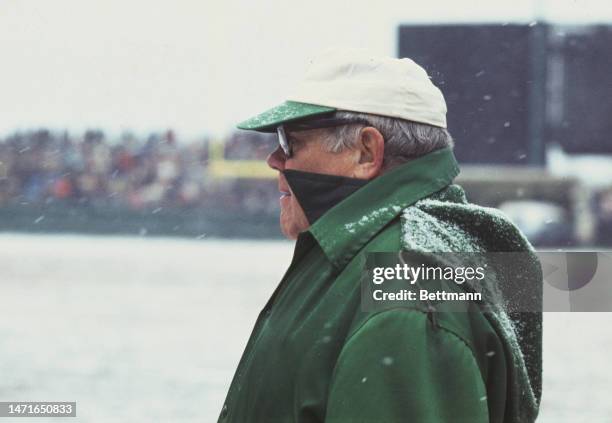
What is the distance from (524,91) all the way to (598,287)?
20280mm

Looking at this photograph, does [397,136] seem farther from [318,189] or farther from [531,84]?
[531,84]

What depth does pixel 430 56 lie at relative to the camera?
52.4 ft

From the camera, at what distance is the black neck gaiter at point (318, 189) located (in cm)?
172

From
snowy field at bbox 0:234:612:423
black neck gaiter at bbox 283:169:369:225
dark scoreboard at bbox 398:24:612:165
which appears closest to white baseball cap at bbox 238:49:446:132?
black neck gaiter at bbox 283:169:369:225

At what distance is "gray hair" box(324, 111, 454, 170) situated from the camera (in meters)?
1.68

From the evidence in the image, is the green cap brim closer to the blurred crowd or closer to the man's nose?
the man's nose

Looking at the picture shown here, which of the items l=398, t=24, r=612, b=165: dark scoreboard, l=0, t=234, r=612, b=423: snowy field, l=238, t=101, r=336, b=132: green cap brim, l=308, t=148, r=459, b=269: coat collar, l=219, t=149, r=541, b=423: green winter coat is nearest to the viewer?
l=219, t=149, r=541, b=423: green winter coat

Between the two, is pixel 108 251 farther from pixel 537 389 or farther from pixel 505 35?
pixel 537 389

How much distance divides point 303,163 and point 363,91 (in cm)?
19

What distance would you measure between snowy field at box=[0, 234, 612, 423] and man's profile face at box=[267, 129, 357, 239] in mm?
4342

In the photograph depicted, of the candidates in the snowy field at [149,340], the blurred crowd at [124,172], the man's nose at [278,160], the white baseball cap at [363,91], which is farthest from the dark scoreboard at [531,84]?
the white baseball cap at [363,91]

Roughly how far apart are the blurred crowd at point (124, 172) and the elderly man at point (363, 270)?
86.7 ft

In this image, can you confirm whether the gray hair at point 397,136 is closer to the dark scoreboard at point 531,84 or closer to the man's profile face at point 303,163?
the man's profile face at point 303,163

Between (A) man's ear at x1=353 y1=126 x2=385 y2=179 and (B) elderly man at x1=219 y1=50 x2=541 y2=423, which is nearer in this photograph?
(B) elderly man at x1=219 y1=50 x2=541 y2=423
